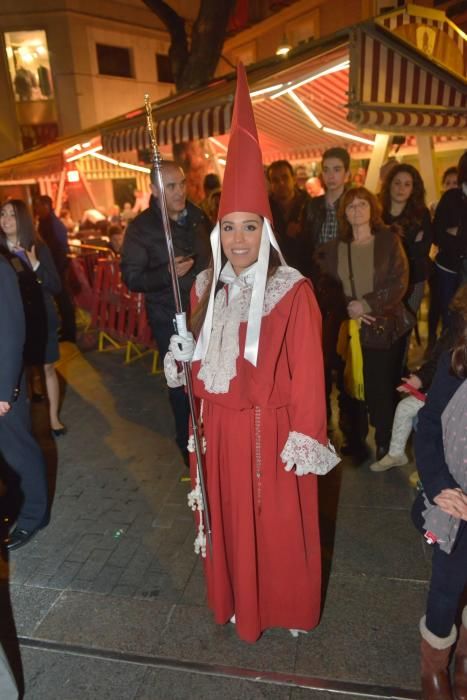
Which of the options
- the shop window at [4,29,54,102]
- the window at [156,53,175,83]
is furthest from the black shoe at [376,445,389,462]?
the window at [156,53,175,83]

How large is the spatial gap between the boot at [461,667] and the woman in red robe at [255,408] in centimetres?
62

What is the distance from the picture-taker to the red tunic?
202 cm

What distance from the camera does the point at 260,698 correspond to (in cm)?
217

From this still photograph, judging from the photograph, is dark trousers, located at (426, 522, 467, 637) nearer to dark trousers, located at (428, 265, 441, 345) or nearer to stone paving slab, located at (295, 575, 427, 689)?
stone paving slab, located at (295, 575, 427, 689)

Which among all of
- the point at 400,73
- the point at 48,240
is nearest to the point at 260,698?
the point at 400,73

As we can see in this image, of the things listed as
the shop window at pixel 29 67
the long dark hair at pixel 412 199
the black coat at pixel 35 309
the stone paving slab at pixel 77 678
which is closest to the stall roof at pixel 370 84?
the long dark hair at pixel 412 199

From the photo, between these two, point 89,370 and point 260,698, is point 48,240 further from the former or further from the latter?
point 260,698

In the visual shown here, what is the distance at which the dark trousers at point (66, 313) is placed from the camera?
24.3ft

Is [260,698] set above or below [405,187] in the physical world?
below

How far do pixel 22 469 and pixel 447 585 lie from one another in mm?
2619

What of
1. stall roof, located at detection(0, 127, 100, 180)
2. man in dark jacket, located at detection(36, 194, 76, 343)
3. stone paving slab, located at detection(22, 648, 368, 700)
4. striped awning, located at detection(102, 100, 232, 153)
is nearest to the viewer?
stone paving slab, located at detection(22, 648, 368, 700)

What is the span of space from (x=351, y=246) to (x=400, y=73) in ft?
8.53

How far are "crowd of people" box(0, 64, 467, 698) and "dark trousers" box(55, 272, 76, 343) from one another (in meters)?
3.96

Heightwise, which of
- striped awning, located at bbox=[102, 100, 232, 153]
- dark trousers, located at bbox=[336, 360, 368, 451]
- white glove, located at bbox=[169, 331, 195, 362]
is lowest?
dark trousers, located at bbox=[336, 360, 368, 451]
